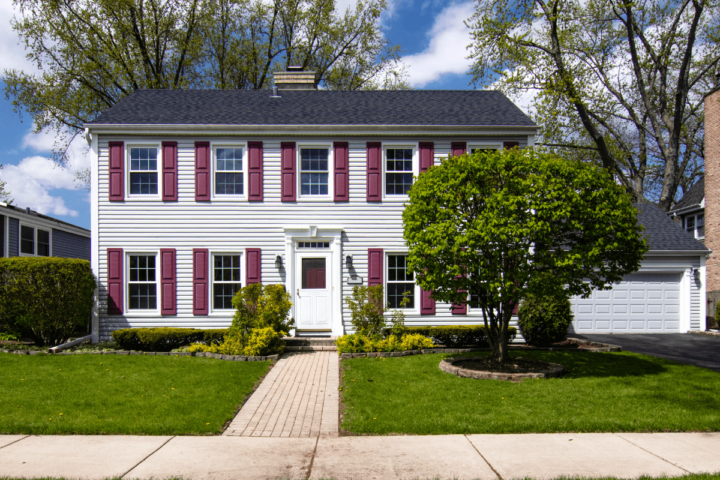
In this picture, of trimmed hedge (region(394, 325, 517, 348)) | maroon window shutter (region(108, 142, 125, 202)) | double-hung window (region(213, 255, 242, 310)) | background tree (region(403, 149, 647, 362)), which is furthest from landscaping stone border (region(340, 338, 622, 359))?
maroon window shutter (region(108, 142, 125, 202))

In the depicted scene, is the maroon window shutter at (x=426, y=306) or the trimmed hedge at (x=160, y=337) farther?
the maroon window shutter at (x=426, y=306)

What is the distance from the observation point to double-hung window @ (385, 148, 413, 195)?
508 inches

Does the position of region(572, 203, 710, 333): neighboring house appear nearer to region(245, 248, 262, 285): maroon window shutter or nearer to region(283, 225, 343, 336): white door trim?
region(283, 225, 343, 336): white door trim

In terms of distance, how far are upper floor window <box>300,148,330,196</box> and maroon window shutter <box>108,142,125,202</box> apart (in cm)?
474

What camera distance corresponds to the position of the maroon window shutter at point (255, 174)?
41.4 feet

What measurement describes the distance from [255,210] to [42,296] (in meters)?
5.35

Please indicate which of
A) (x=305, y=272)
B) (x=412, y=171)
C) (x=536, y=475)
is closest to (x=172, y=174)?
(x=305, y=272)

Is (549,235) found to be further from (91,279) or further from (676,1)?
(676,1)

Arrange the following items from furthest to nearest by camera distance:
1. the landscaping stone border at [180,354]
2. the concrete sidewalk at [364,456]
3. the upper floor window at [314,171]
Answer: the upper floor window at [314,171]
the landscaping stone border at [180,354]
the concrete sidewalk at [364,456]

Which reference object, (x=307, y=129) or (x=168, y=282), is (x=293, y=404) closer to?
(x=168, y=282)

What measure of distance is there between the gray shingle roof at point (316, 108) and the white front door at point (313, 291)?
3.70 m

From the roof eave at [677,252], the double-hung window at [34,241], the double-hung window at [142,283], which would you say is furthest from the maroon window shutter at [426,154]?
the double-hung window at [34,241]

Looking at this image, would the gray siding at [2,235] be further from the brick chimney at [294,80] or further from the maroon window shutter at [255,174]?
the brick chimney at [294,80]

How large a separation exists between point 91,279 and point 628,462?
1200cm
